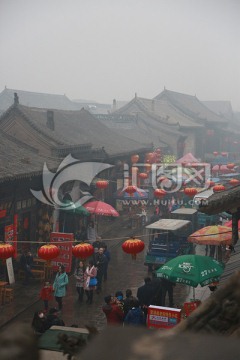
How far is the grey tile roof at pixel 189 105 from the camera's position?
188 ft

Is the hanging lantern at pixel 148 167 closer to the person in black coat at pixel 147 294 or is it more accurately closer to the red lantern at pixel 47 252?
the red lantern at pixel 47 252

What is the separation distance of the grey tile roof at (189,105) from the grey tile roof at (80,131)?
2464 centimetres

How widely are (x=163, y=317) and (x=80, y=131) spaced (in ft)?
68.7

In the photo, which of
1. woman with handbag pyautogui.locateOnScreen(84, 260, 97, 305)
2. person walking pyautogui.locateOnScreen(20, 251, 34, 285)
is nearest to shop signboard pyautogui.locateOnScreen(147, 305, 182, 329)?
woman with handbag pyautogui.locateOnScreen(84, 260, 97, 305)

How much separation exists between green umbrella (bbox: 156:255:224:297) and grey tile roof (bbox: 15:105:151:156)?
13216 mm

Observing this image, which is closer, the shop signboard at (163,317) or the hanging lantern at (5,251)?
the shop signboard at (163,317)

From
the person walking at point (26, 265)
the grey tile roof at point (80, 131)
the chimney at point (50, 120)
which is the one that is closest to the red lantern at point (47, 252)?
the person walking at point (26, 265)

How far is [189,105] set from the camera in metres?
65.1

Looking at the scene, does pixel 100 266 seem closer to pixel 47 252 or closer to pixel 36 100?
pixel 47 252

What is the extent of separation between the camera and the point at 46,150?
21.8 meters

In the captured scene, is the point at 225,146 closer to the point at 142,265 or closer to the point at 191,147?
the point at 191,147

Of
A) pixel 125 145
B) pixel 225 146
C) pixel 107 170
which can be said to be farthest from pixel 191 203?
pixel 225 146

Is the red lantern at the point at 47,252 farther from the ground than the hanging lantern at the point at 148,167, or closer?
closer

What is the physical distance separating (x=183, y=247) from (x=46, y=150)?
30.1ft
